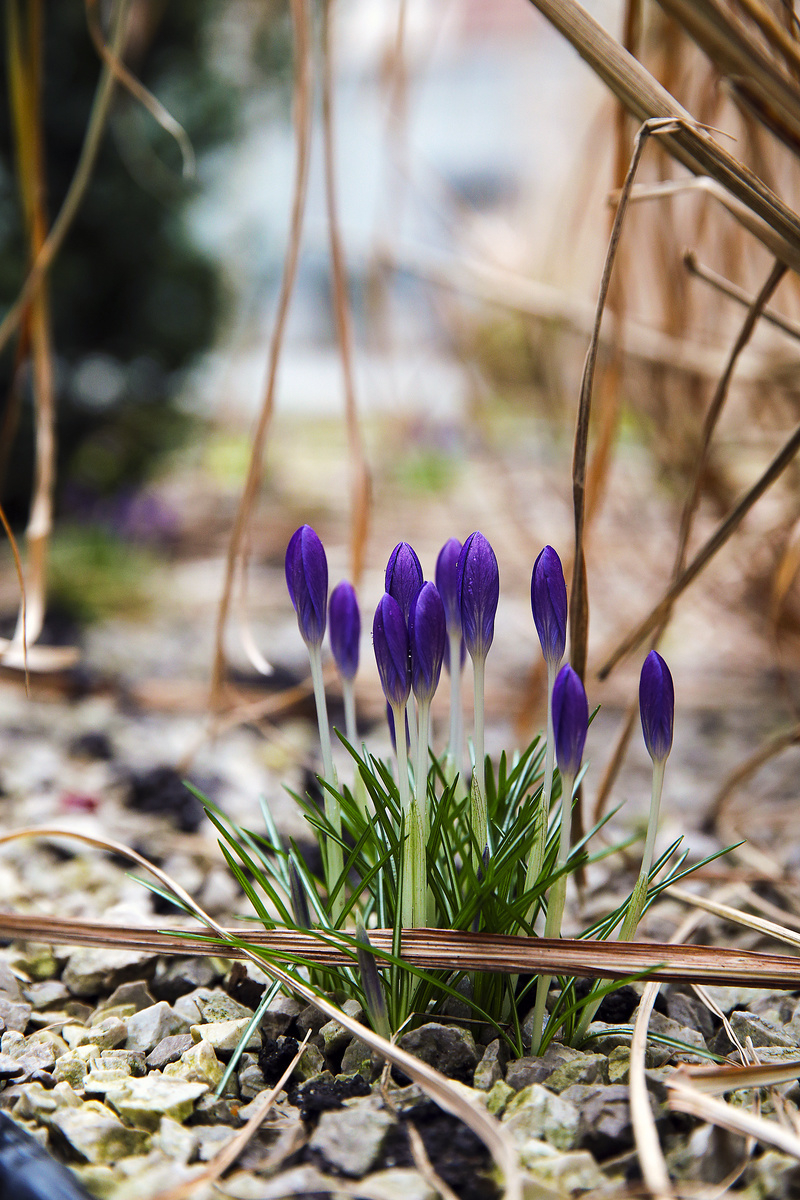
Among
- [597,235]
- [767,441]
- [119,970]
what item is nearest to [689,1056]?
[119,970]

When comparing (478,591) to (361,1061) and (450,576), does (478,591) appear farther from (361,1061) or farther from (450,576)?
(361,1061)

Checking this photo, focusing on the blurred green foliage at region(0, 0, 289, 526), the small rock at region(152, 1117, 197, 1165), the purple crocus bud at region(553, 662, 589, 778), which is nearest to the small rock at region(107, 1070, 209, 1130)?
the small rock at region(152, 1117, 197, 1165)

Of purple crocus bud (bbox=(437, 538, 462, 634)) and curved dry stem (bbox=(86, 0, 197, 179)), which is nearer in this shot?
purple crocus bud (bbox=(437, 538, 462, 634))

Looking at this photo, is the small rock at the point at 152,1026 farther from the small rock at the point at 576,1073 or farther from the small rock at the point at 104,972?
the small rock at the point at 576,1073

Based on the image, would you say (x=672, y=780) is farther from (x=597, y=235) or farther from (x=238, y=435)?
(x=238, y=435)

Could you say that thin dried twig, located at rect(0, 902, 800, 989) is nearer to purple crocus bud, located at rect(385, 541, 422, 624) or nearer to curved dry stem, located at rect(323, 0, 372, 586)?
purple crocus bud, located at rect(385, 541, 422, 624)

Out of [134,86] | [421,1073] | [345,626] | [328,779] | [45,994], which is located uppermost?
[134,86]

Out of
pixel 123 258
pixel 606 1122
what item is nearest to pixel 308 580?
pixel 606 1122
